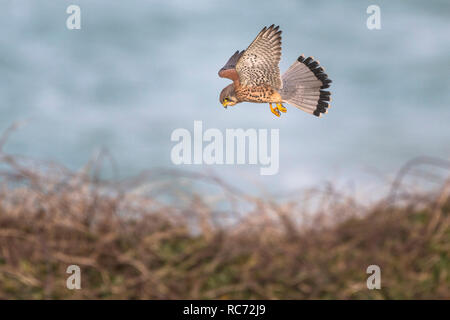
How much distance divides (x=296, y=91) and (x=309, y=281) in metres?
2.10

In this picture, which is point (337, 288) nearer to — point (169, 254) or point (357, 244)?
point (357, 244)

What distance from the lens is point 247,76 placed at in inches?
54.0

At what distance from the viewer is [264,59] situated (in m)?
1.33

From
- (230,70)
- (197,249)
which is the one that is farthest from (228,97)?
(197,249)

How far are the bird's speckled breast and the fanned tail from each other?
24 mm

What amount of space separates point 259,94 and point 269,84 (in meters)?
0.05

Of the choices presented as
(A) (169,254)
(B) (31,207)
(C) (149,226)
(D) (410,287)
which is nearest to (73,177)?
(B) (31,207)

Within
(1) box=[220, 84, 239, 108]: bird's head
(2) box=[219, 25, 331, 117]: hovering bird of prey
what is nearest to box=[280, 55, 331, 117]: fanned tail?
(2) box=[219, 25, 331, 117]: hovering bird of prey

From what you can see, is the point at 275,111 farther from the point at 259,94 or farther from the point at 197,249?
the point at 197,249

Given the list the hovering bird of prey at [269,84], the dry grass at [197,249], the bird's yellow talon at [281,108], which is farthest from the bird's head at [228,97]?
the dry grass at [197,249]

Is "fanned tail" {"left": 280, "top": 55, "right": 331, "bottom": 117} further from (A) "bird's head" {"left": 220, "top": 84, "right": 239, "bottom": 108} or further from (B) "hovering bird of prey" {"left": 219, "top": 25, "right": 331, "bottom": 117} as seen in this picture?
(A) "bird's head" {"left": 220, "top": 84, "right": 239, "bottom": 108}

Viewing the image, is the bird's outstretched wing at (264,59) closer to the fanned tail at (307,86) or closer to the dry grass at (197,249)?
the fanned tail at (307,86)

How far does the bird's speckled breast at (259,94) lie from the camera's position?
4.29ft
